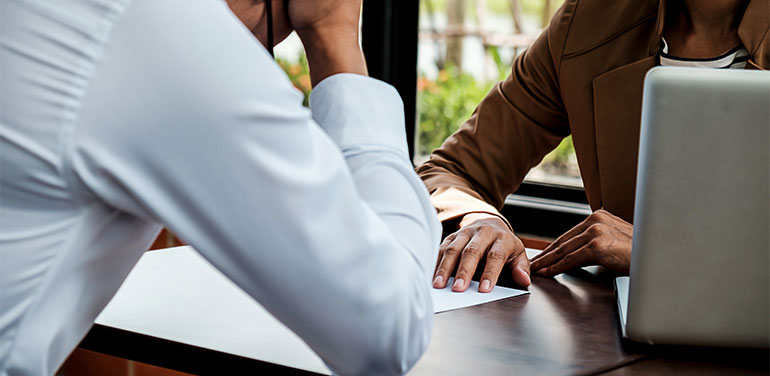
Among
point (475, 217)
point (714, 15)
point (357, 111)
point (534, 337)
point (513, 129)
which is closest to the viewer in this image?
point (357, 111)

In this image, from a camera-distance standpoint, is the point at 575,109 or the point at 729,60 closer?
the point at 729,60

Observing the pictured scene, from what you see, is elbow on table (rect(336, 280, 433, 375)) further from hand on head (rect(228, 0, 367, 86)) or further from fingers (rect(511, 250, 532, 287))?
fingers (rect(511, 250, 532, 287))

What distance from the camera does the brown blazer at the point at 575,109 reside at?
5.23 ft

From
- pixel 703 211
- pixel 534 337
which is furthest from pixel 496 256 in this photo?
A: pixel 703 211

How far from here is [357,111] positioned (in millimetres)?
694

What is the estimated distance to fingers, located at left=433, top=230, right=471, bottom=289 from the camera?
1.01 meters

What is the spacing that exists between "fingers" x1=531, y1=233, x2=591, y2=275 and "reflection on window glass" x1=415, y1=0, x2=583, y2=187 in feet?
4.81

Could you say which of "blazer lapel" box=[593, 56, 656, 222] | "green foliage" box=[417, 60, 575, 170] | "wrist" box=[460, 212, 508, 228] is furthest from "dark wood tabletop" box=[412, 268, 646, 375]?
"green foliage" box=[417, 60, 575, 170]

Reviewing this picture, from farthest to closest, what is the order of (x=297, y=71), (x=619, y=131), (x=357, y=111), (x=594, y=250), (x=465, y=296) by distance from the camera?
(x=297, y=71) < (x=619, y=131) < (x=594, y=250) < (x=465, y=296) < (x=357, y=111)

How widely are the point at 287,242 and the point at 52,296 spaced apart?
0.62 feet

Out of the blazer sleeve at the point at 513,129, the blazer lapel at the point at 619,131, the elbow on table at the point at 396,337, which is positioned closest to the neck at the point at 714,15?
the blazer lapel at the point at 619,131

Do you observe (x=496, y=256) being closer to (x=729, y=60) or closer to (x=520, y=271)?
(x=520, y=271)

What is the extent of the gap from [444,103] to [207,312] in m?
1.98

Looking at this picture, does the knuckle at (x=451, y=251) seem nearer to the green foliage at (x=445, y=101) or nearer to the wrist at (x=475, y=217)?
the wrist at (x=475, y=217)
